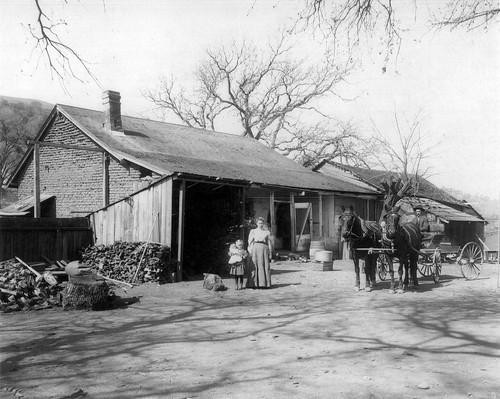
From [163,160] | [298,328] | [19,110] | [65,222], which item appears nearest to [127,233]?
[65,222]

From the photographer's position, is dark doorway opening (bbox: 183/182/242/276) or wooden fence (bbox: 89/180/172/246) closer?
wooden fence (bbox: 89/180/172/246)

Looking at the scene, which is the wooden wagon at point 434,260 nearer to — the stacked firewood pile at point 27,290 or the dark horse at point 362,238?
the dark horse at point 362,238

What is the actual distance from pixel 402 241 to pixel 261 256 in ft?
11.2

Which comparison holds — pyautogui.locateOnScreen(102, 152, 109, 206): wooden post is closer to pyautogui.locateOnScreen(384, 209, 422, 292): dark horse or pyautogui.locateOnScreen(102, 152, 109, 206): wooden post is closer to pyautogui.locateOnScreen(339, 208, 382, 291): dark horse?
pyautogui.locateOnScreen(339, 208, 382, 291): dark horse

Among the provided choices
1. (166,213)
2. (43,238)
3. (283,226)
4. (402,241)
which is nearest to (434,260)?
(402,241)

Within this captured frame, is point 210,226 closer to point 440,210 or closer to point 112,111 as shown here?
point 112,111

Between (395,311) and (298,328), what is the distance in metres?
2.32

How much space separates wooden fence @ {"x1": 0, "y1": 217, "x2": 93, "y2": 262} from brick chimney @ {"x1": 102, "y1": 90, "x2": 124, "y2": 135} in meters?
6.25

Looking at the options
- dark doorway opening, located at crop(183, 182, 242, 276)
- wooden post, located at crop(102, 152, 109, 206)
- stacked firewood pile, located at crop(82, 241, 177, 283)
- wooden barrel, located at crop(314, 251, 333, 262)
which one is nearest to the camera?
stacked firewood pile, located at crop(82, 241, 177, 283)

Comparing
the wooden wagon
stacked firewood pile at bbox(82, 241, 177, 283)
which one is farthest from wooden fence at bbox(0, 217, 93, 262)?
the wooden wagon

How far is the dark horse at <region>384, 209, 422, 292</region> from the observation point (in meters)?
11.3

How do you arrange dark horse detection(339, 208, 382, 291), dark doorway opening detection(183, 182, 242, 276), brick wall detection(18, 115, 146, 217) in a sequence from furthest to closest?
brick wall detection(18, 115, 146, 217) < dark doorway opening detection(183, 182, 242, 276) < dark horse detection(339, 208, 382, 291)

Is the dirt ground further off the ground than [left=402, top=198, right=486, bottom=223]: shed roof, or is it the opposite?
[left=402, top=198, right=486, bottom=223]: shed roof

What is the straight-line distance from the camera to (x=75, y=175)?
66.2 feet
